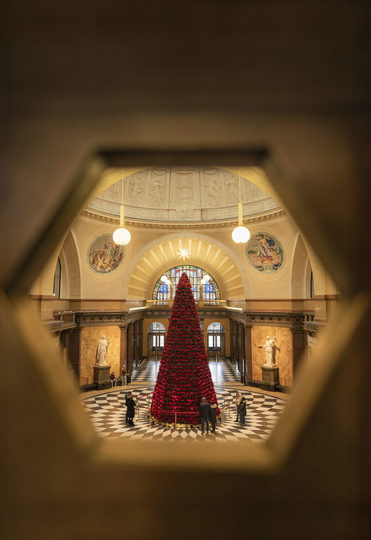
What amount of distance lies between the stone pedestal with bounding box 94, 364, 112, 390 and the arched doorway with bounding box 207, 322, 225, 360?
8.95 m

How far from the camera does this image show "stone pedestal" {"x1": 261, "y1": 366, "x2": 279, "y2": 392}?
39.9 ft

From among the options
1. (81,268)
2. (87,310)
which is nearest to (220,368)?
(87,310)

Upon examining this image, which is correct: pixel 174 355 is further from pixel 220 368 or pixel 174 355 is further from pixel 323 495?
pixel 220 368

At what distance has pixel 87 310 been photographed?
39.8 feet

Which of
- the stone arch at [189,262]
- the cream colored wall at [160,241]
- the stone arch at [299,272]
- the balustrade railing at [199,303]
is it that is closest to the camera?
the stone arch at [299,272]

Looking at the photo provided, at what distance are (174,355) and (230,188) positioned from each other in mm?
9703

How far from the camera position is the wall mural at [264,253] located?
12.3 m

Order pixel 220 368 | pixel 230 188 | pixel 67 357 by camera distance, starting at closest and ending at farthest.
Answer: pixel 67 357, pixel 230 188, pixel 220 368

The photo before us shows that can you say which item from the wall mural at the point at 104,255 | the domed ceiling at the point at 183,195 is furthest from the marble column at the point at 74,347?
the domed ceiling at the point at 183,195

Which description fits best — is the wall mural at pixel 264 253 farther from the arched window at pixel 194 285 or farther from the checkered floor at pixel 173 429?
the arched window at pixel 194 285

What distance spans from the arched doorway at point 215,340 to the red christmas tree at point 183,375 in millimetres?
12841

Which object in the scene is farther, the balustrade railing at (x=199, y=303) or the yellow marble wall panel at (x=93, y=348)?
the balustrade railing at (x=199, y=303)

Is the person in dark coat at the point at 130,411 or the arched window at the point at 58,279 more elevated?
the arched window at the point at 58,279

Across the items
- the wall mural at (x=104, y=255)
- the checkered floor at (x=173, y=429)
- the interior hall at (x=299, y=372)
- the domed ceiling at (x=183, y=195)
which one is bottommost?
the checkered floor at (x=173, y=429)
